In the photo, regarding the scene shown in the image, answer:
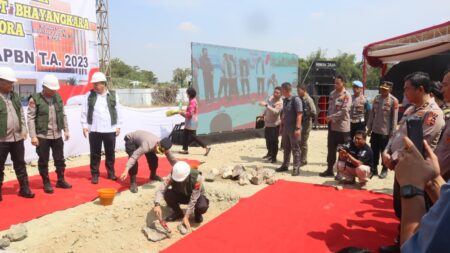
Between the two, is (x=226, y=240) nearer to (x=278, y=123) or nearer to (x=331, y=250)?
(x=331, y=250)

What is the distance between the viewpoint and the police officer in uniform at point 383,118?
214 inches

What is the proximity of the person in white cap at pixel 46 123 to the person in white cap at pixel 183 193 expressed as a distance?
6.34 feet

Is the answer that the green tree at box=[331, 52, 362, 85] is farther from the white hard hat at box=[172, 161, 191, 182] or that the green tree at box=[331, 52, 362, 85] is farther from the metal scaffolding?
the white hard hat at box=[172, 161, 191, 182]

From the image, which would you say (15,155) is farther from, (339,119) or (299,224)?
(339,119)

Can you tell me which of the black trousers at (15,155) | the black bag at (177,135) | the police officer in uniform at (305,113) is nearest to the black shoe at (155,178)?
the black trousers at (15,155)

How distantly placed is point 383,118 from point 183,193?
3.48 m

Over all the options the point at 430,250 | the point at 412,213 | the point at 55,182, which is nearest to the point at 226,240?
the point at 412,213

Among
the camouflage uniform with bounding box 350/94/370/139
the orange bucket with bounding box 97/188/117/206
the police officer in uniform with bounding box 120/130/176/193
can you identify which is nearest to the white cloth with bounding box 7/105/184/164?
the police officer in uniform with bounding box 120/130/176/193

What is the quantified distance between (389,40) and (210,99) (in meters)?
5.70

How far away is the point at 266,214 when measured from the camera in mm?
4082

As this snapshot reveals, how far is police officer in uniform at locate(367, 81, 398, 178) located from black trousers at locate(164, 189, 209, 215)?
A: 10.5ft

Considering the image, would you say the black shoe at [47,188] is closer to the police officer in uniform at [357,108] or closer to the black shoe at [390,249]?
the black shoe at [390,249]

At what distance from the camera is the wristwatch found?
1.07m

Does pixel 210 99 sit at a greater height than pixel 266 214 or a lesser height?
greater
